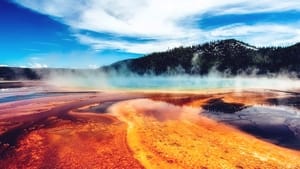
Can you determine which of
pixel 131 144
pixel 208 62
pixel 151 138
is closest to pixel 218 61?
pixel 208 62

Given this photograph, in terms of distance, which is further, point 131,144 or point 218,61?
point 218,61

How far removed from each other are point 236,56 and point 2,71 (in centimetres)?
8881

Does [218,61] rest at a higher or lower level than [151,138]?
higher

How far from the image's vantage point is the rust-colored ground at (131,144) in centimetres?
712

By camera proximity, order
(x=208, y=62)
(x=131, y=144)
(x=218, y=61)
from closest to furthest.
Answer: (x=131, y=144), (x=218, y=61), (x=208, y=62)

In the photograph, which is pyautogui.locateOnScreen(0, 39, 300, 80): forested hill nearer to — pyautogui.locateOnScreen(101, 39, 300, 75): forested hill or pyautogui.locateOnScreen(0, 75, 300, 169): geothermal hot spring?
pyautogui.locateOnScreen(101, 39, 300, 75): forested hill

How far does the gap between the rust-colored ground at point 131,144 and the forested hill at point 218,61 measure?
51.3m

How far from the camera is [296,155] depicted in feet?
24.7

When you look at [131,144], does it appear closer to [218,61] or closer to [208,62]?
[218,61]

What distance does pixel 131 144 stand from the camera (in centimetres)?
863

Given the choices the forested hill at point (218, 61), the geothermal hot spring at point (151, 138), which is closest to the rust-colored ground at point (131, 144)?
the geothermal hot spring at point (151, 138)

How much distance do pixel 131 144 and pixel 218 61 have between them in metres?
75.3

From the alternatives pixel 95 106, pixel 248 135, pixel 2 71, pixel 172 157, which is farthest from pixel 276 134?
pixel 2 71

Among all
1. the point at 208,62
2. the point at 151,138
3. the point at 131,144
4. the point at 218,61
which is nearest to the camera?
the point at 131,144
